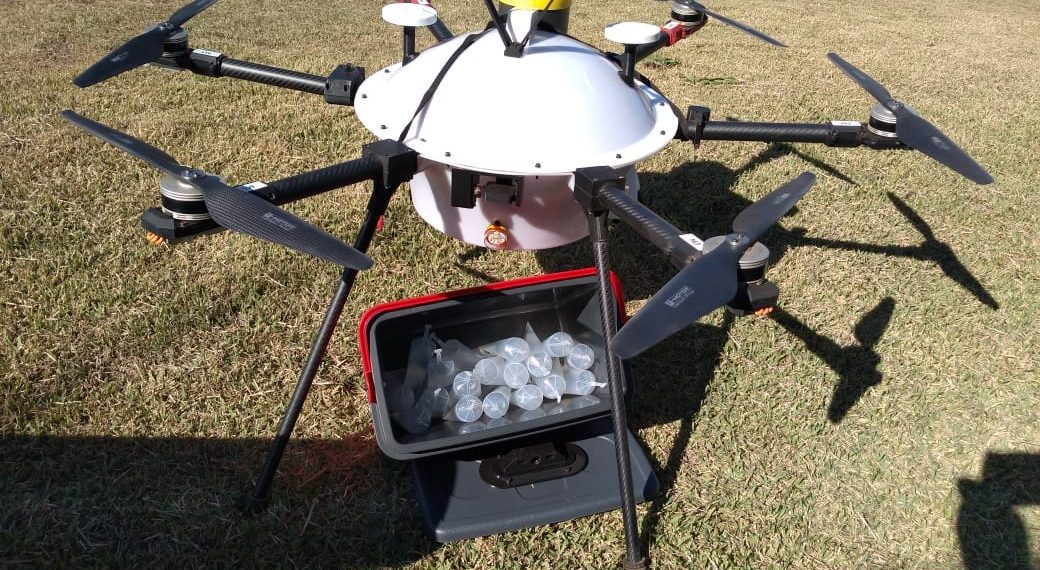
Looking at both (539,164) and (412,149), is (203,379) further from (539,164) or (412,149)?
(539,164)

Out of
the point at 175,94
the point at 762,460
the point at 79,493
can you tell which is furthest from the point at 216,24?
the point at 762,460

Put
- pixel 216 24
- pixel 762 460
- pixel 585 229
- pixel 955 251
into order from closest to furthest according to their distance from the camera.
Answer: pixel 585 229 → pixel 762 460 → pixel 955 251 → pixel 216 24

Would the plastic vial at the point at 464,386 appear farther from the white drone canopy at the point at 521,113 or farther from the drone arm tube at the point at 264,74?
the drone arm tube at the point at 264,74

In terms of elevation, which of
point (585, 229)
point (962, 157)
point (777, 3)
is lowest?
point (777, 3)

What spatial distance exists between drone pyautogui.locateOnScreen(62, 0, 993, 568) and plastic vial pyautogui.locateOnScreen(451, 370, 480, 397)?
0.50 metres

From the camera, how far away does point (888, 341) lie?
2984 millimetres

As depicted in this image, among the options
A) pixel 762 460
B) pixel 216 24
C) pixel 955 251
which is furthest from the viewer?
pixel 216 24

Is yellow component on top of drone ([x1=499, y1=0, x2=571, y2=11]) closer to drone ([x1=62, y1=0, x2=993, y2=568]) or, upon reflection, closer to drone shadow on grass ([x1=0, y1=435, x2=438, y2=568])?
drone ([x1=62, y1=0, x2=993, y2=568])

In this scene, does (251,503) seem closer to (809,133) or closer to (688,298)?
(688,298)

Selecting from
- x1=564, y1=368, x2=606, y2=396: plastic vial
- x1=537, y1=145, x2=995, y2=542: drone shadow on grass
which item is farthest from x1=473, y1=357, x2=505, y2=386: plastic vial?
x1=537, y1=145, x2=995, y2=542: drone shadow on grass

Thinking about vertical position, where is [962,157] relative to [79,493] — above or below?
above

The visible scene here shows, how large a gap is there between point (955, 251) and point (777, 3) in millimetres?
6019

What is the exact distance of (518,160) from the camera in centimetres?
191

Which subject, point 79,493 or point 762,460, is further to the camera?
point 762,460
